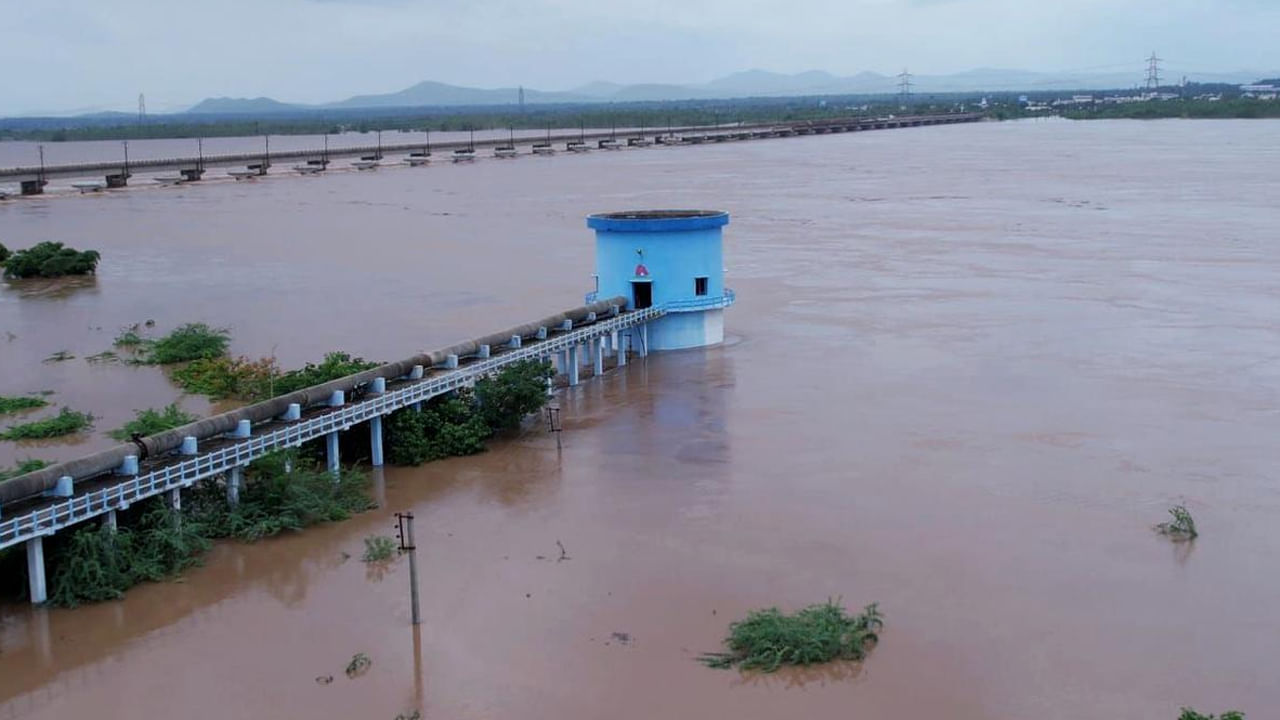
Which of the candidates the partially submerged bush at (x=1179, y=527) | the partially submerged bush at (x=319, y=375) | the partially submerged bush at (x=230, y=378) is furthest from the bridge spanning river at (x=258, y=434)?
the partially submerged bush at (x=1179, y=527)

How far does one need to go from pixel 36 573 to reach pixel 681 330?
43.7 feet

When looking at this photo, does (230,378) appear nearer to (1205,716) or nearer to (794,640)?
(794,640)

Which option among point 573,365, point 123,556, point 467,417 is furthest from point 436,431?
point 123,556

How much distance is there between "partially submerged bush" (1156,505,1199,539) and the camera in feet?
45.8

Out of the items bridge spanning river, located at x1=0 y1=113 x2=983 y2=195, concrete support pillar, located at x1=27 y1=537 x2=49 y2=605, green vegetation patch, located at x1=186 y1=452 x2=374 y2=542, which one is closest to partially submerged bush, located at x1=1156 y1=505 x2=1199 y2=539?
green vegetation patch, located at x1=186 y1=452 x2=374 y2=542

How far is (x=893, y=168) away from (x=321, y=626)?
63.7 meters

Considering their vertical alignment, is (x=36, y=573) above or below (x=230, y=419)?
below

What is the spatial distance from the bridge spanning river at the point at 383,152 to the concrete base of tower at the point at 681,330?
47167 mm

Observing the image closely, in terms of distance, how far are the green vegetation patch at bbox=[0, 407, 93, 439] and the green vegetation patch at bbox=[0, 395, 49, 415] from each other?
1.09 m

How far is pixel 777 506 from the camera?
15.1 meters

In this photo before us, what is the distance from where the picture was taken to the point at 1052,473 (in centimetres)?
1611

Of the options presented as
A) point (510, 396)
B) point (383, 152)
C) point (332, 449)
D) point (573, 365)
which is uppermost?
point (383, 152)

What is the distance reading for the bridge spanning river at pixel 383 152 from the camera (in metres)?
65.8

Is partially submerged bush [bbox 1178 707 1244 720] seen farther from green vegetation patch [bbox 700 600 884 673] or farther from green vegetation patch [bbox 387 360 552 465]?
green vegetation patch [bbox 387 360 552 465]
